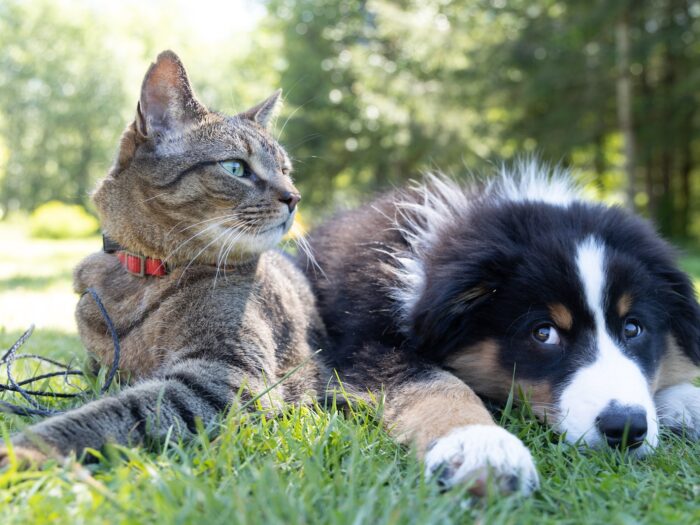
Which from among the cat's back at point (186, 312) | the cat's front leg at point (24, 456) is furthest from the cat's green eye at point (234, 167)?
the cat's front leg at point (24, 456)

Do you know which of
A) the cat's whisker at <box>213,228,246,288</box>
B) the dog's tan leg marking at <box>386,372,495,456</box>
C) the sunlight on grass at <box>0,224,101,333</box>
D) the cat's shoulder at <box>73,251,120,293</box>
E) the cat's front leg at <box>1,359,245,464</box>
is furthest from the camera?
the sunlight on grass at <box>0,224,101,333</box>

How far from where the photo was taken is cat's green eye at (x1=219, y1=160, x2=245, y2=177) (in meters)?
3.24

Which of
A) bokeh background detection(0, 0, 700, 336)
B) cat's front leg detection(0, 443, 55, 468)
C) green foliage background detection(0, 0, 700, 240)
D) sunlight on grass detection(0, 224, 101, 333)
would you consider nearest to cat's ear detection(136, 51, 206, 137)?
sunlight on grass detection(0, 224, 101, 333)

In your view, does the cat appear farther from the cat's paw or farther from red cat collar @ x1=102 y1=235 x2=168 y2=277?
the cat's paw

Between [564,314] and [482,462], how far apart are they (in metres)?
1.01

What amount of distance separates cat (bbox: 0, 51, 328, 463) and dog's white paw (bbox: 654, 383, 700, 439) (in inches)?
66.2

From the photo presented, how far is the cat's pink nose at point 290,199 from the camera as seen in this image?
3289mm

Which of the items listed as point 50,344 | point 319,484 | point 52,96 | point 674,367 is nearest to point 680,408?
point 674,367

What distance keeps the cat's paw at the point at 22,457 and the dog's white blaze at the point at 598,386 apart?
196 centimetres

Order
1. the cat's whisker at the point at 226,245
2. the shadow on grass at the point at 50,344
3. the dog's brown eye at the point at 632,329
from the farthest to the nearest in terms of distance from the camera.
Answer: the shadow on grass at the point at 50,344, the cat's whisker at the point at 226,245, the dog's brown eye at the point at 632,329

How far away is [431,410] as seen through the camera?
2.62 metres

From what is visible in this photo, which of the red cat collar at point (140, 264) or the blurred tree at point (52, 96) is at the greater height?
the blurred tree at point (52, 96)

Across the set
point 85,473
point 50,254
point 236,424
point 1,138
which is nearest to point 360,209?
point 236,424

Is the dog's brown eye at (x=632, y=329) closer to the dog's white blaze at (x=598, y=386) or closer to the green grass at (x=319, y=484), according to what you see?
the dog's white blaze at (x=598, y=386)
